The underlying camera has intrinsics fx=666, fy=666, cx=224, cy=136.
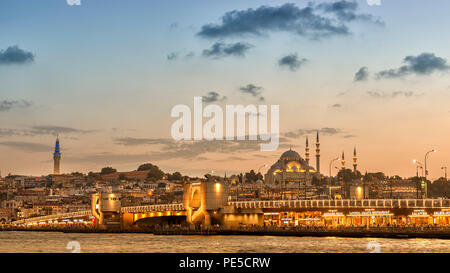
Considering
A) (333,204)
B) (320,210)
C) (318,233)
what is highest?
(333,204)

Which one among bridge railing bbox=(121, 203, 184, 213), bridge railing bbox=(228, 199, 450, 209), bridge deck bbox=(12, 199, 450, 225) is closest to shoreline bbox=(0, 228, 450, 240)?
bridge railing bbox=(121, 203, 184, 213)

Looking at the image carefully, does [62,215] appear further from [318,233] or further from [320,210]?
[318,233]

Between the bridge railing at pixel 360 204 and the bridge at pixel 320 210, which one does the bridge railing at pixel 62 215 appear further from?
the bridge railing at pixel 360 204

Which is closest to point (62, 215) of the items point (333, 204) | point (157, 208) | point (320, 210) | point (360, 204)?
point (157, 208)

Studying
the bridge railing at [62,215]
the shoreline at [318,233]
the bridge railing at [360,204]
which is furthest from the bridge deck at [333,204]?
the bridge railing at [62,215]

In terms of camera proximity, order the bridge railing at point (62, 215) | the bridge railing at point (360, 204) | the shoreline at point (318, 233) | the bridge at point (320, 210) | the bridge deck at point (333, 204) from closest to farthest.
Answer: the shoreline at point (318, 233)
the bridge railing at point (360, 204)
the bridge deck at point (333, 204)
the bridge at point (320, 210)
the bridge railing at point (62, 215)

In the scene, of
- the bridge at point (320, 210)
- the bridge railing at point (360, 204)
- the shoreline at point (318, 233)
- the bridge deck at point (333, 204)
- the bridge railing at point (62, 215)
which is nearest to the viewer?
the shoreline at point (318, 233)

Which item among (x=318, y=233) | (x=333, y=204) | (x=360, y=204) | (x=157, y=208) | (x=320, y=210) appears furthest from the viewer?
(x=157, y=208)

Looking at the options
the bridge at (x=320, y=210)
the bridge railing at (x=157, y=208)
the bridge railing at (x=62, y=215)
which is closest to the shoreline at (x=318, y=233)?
the bridge at (x=320, y=210)

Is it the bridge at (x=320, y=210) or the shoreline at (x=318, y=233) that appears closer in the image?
the shoreline at (x=318, y=233)

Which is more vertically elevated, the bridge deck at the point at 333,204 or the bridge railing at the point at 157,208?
the bridge deck at the point at 333,204

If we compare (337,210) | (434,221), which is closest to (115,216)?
(337,210)
